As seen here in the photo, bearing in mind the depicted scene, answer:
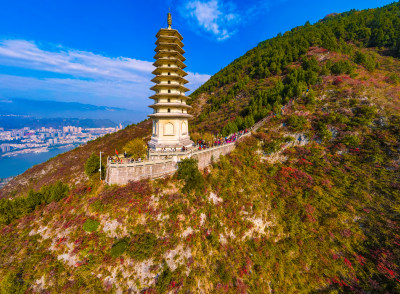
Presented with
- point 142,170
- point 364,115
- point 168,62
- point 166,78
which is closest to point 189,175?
point 142,170

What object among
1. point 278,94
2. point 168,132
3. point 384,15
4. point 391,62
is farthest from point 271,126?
point 384,15

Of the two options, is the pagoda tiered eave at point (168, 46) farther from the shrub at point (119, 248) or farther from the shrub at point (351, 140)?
the shrub at point (351, 140)

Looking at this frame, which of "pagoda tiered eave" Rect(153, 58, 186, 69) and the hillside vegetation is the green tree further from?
"pagoda tiered eave" Rect(153, 58, 186, 69)

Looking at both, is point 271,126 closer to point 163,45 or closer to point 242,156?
point 242,156

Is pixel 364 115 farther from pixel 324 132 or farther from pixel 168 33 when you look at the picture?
pixel 168 33

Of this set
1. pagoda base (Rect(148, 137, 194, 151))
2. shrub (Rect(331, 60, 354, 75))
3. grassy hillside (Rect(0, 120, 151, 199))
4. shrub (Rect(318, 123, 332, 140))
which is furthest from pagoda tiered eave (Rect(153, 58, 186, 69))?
shrub (Rect(331, 60, 354, 75))

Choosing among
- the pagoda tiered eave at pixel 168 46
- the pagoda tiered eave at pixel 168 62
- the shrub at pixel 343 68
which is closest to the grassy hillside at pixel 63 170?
the pagoda tiered eave at pixel 168 62
